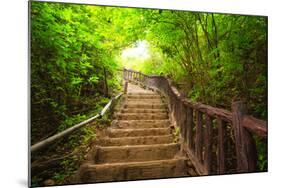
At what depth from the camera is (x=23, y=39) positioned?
274cm

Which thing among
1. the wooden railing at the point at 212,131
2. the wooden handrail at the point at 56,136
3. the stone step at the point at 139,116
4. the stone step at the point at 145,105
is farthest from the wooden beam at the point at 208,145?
the wooden handrail at the point at 56,136

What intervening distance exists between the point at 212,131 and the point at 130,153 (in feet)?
2.77

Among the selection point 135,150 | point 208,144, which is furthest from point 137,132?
point 208,144

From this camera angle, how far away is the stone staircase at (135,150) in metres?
2.93

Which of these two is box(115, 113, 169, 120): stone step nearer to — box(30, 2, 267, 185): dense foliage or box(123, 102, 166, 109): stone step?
box(123, 102, 166, 109): stone step

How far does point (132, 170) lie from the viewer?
301cm

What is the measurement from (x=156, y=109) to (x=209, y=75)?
0.70 metres

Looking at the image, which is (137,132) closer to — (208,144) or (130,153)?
(130,153)

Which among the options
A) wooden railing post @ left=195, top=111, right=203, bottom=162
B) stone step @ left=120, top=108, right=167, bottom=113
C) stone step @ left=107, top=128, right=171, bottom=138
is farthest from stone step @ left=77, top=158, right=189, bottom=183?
stone step @ left=120, top=108, right=167, bottom=113

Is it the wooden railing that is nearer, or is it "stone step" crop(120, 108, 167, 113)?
the wooden railing

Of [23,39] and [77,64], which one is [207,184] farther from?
[23,39]

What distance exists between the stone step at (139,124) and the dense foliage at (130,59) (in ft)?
1.05

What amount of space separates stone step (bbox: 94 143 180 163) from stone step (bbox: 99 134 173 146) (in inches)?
1.5

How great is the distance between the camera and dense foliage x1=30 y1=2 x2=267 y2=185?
2.72 m
